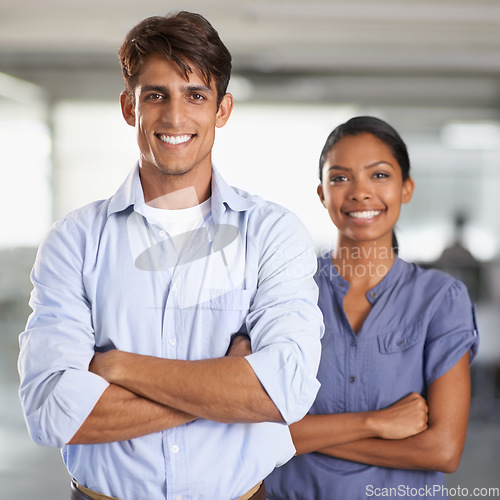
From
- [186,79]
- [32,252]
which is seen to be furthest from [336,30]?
[186,79]

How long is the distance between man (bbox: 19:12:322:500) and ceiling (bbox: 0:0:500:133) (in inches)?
154

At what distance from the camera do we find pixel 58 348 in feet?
3.87

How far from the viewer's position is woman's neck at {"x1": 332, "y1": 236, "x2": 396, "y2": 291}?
1626 mm

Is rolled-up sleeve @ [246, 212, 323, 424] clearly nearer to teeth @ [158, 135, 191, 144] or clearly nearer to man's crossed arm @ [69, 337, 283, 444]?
man's crossed arm @ [69, 337, 283, 444]

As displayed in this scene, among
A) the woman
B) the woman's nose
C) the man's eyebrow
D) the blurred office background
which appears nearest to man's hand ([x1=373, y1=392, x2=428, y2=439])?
the woman

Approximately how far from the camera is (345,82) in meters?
6.62

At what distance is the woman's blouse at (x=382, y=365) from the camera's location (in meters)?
1.48

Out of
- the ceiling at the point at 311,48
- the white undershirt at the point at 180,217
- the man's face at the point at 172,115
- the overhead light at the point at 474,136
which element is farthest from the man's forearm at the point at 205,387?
the overhead light at the point at 474,136

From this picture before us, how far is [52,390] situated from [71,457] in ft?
0.74

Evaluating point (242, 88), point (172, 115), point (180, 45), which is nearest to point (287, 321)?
point (172, 115)

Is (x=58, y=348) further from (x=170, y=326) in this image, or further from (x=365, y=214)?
(x=365, y=214)

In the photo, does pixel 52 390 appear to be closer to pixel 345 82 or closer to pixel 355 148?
pixel 355 148

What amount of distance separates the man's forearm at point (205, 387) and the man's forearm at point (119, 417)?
0.02m

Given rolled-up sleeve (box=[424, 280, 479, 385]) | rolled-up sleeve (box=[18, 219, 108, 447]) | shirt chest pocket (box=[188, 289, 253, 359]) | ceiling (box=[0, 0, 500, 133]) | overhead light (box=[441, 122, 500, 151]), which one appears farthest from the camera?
overhead light (box=[441, 122, 500, 151])
